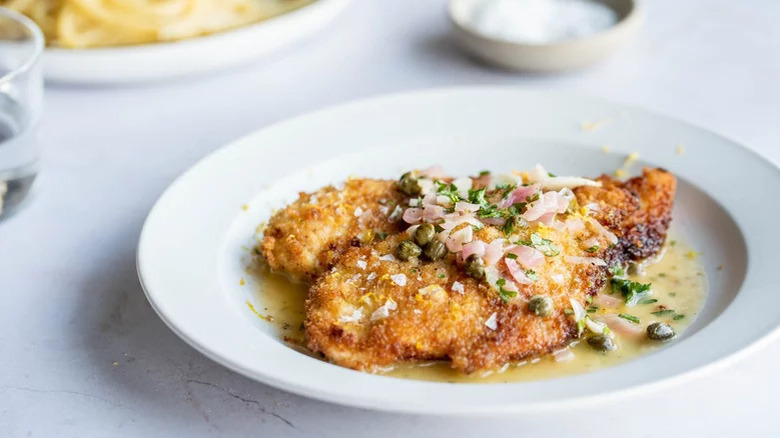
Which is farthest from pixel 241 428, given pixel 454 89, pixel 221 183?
pixel 454 89

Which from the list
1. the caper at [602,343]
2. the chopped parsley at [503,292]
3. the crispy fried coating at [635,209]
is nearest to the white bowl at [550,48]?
the crispy fried coating at [635,209]

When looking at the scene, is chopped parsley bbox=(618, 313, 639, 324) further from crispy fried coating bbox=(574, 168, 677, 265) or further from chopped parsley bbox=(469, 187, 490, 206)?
chopped parsley bbox=(469, 187, 490, 206)

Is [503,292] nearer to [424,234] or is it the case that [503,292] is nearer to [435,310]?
[435,310]

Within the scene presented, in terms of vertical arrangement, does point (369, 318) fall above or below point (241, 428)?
above

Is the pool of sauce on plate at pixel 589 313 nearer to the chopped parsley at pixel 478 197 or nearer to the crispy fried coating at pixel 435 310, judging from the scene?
the crispy fried coating at pixel 435 310

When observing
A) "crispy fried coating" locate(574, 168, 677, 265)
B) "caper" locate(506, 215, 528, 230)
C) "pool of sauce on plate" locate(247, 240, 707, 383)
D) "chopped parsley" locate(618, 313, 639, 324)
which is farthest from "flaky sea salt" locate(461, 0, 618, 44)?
"chopped parsley" locate(618, 313, 639, 324)

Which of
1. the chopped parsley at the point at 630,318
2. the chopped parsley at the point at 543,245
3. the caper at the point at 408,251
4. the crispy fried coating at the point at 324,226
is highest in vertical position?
the chopped parsley at the point at 543,245

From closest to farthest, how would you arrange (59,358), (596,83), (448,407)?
(448,407), (59,358), (596,83)

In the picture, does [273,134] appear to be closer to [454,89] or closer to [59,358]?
[454,89]
